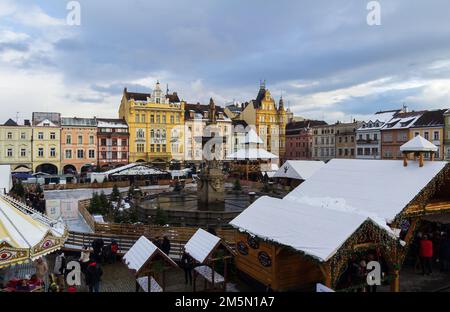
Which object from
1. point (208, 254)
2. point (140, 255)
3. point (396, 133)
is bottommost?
point (208, 254)

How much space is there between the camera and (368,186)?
13.1 metres

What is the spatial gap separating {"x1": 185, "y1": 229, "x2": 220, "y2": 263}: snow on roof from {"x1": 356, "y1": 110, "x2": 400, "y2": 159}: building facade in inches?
2203

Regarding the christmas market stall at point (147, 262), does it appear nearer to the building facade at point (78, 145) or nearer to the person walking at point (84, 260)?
the person walking at point (84, 260)

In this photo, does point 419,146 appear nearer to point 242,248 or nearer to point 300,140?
point 242,248

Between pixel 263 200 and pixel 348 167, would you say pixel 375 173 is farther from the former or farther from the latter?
pixel 263 200

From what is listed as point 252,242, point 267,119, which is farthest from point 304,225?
point 267,119

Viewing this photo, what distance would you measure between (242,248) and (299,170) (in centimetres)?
2502

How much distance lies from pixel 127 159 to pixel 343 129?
40.1 m

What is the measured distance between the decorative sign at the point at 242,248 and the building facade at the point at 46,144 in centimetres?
5048

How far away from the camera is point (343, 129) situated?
224 feet

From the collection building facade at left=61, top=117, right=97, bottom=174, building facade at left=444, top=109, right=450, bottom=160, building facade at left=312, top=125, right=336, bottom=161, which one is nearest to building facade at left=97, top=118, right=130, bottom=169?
building facade at left=61, top=117, right=97, bottom=174

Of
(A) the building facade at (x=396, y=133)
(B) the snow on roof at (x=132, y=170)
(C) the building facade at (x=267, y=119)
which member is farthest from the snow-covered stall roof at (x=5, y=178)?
(A) the building facade at (x=396, y=133)
